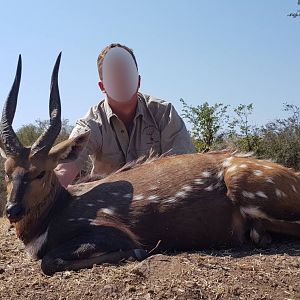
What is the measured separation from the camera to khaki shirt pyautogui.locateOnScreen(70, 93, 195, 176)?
7.77m

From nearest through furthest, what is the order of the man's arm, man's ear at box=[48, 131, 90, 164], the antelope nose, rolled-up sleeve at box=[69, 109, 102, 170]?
1. the antelope nose
2. man's ear at box=[48, 131, 90, 164]
3. the man's arm
4. rolled-up sleeve at box=[69, 109, 102, 170]

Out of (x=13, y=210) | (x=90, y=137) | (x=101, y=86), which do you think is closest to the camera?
(x=13, y=210)

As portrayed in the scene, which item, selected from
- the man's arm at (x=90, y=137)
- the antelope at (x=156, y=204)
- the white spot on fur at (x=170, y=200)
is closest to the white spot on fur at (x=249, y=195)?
the antelope at (x=156, y=204)

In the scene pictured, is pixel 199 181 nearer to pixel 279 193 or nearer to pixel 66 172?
pixel 279 193

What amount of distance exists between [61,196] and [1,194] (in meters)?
19.5

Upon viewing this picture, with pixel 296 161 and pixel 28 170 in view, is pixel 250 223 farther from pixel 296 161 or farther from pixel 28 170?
pixel 296 161

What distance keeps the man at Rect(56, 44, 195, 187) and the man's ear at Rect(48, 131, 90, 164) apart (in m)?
1.45

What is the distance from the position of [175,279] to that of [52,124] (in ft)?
7.74

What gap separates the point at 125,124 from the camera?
26.0 feet

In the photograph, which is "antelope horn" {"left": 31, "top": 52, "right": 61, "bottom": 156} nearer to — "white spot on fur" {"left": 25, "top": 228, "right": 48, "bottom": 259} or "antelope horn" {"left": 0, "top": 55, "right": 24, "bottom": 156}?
"antelope horn" {"left": 0, "top": 55, "right": 24, "bottom": 156}

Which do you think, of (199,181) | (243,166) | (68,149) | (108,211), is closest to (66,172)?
(68,149)

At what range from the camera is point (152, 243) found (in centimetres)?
548

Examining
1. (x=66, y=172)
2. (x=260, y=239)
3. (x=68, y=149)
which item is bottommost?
(x=260, y=239)

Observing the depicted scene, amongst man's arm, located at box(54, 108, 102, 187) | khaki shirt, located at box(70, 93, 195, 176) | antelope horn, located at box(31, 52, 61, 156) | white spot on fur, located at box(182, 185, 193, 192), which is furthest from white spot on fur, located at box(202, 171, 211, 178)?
khaki shirt, located at box(70, 93, 195, 176)
